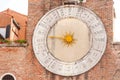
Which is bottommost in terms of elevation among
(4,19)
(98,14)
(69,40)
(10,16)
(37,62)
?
(37,62)

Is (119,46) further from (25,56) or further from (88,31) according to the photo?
(25,56)

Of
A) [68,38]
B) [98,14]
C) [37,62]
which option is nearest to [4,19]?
[37,62]

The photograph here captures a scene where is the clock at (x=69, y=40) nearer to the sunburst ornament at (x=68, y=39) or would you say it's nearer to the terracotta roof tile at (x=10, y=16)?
the sunburst ornament at (x=68, y=39)

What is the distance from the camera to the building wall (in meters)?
23.2

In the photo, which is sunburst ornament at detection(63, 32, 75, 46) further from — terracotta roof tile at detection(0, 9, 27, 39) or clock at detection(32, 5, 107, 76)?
terracotta roof tile at detection(0, 9, 27, 39)

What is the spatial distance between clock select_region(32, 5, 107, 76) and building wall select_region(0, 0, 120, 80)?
0.68 ft

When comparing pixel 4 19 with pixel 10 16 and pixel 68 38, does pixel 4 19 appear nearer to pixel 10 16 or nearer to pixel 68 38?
pixel 10 16

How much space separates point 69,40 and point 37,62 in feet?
5.86

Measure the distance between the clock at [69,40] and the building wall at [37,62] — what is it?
208 mm

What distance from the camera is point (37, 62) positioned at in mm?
23938

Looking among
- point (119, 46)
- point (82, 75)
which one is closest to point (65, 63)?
point (82, 75)

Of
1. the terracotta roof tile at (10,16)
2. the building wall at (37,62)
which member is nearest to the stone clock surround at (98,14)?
the building wall at (37,62)

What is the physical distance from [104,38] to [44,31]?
2.84 m

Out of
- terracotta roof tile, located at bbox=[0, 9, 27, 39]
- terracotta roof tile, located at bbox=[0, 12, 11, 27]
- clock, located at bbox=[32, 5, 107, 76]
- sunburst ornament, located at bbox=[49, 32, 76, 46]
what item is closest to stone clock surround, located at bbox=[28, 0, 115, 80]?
clock, located at bbox=[32, 5, 107, 76]
